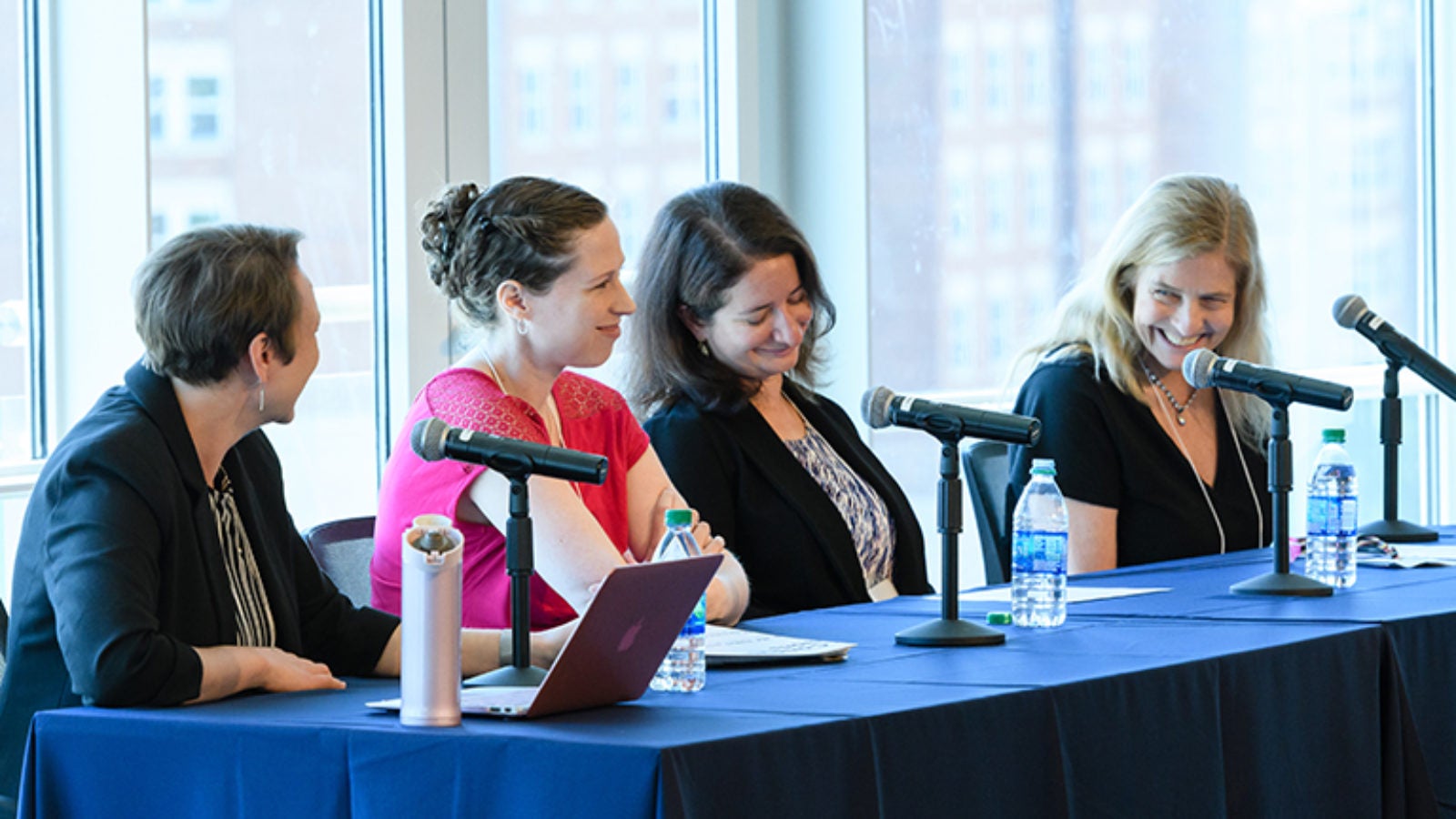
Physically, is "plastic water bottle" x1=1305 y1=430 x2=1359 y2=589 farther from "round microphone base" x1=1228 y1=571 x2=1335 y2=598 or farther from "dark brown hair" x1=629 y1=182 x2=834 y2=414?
"dark brown hair" x1=629 y1=182 x2=834 y2=414

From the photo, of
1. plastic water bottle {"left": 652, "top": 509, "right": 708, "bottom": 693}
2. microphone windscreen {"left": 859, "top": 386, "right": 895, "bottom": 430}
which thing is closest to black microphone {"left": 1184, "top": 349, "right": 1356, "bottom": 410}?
microphone windscreen {"left": 859, "top": 386, "right": 895, "bottom": 430}

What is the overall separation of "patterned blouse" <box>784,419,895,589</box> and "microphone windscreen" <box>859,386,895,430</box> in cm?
74

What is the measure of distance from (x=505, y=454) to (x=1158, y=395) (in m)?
1.89

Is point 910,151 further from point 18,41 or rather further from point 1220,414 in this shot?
point 18,41

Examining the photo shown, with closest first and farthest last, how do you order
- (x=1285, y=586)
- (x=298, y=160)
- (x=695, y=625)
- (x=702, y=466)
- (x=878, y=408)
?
(x=695, y=625), (x=878, y=408), (x=1285, y=586), (x=702, y=466), (x=298, y=160)

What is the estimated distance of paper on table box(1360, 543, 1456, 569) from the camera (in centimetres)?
296

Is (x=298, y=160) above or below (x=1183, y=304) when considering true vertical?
above

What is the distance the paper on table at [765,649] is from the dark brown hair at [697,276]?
2.70ft

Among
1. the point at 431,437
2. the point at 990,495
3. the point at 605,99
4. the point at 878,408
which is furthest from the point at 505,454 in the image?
the point at 605,99

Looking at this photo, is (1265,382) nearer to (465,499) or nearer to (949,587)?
(949,587)

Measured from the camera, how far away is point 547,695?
5.43 feet

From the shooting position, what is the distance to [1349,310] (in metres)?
3.08

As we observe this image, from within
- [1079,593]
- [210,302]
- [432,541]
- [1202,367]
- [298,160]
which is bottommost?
[1079,593]

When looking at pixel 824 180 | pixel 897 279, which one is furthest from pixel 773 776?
pixel 897 279
